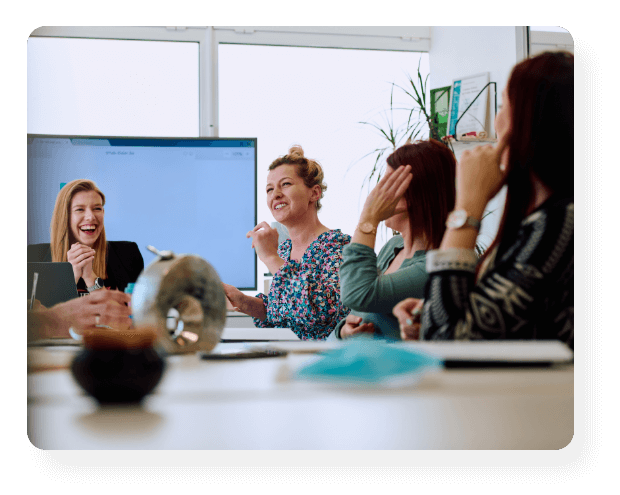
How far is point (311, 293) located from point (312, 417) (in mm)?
1283

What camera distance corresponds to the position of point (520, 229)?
56 cm

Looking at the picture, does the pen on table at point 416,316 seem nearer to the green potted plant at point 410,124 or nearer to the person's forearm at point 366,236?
the person's forearm at point 366,236

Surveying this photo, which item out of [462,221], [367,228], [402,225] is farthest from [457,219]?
[402,225]

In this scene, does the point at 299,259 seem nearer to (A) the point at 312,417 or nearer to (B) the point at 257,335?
(B) the point at 257,335

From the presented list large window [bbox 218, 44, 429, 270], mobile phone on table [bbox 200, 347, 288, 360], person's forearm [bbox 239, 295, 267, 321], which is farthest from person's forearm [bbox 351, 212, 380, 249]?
person's forearm [bbox 239, 295, 267, 321]

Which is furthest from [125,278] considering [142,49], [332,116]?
[332,116]

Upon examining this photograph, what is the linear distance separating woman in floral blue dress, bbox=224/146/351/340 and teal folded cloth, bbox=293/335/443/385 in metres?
1.20

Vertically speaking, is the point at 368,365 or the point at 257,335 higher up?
the point at 368,365

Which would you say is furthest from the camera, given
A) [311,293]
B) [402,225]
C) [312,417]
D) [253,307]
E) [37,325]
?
[253,307]

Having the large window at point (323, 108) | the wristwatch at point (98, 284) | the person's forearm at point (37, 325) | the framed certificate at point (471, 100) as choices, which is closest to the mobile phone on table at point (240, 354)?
the person's forearm at point (37, 325)

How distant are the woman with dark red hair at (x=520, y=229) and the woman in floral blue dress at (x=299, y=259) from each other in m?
1.00

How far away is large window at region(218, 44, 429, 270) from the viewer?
151 centimetres

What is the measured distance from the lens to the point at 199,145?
6.91 ft

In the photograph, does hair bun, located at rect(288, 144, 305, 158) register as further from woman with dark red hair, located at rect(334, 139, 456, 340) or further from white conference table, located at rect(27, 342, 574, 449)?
white conference table, located at rect(27, 342, 574, 449)
